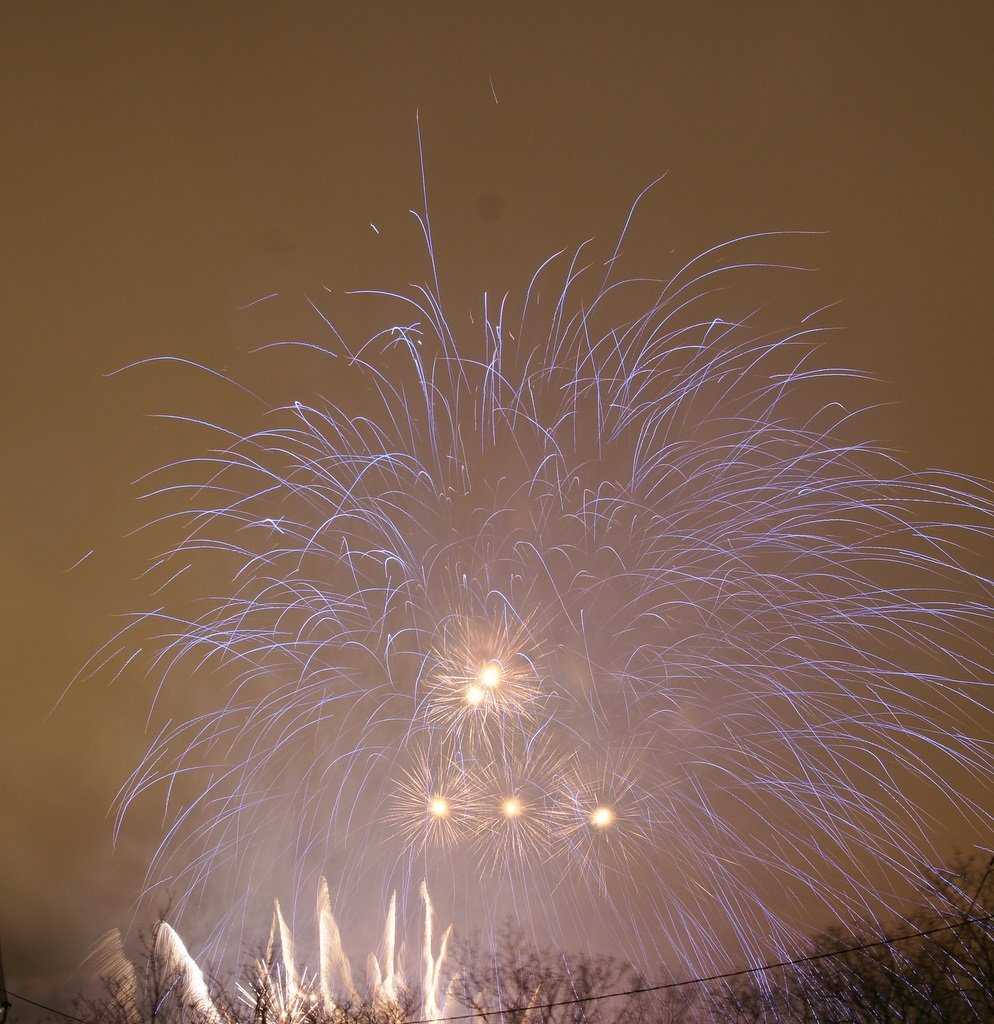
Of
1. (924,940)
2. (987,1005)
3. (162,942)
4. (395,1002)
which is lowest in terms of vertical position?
(987,1005)

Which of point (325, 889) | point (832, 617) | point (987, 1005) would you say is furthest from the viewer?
point (325, 889)

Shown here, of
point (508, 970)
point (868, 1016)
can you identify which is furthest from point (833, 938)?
point (508, 970)

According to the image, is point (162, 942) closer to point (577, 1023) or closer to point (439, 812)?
point (577, 1023)

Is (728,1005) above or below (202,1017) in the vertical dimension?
below

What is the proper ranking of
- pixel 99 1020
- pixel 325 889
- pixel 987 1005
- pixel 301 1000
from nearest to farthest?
pixel 987 1005
pixel 325 889
pixel 301 1000
pixel 99 1020

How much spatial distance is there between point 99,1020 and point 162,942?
3660 millimetres

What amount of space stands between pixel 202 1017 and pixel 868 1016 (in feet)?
83.1

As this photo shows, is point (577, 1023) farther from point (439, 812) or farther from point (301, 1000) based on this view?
point (439, 812)

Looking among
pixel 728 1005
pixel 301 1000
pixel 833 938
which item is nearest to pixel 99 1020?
pixel 301 1000

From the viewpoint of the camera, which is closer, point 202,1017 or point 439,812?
point 439,812

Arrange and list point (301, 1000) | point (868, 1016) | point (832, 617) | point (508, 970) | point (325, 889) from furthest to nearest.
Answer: point (508, 970) → point (301, 1000) → point (325, 889) → point (868, 1016) → point (832, 617)

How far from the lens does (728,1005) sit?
35562 millimetres

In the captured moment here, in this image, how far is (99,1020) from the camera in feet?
123

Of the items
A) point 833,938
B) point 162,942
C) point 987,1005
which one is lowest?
point 987,1005
